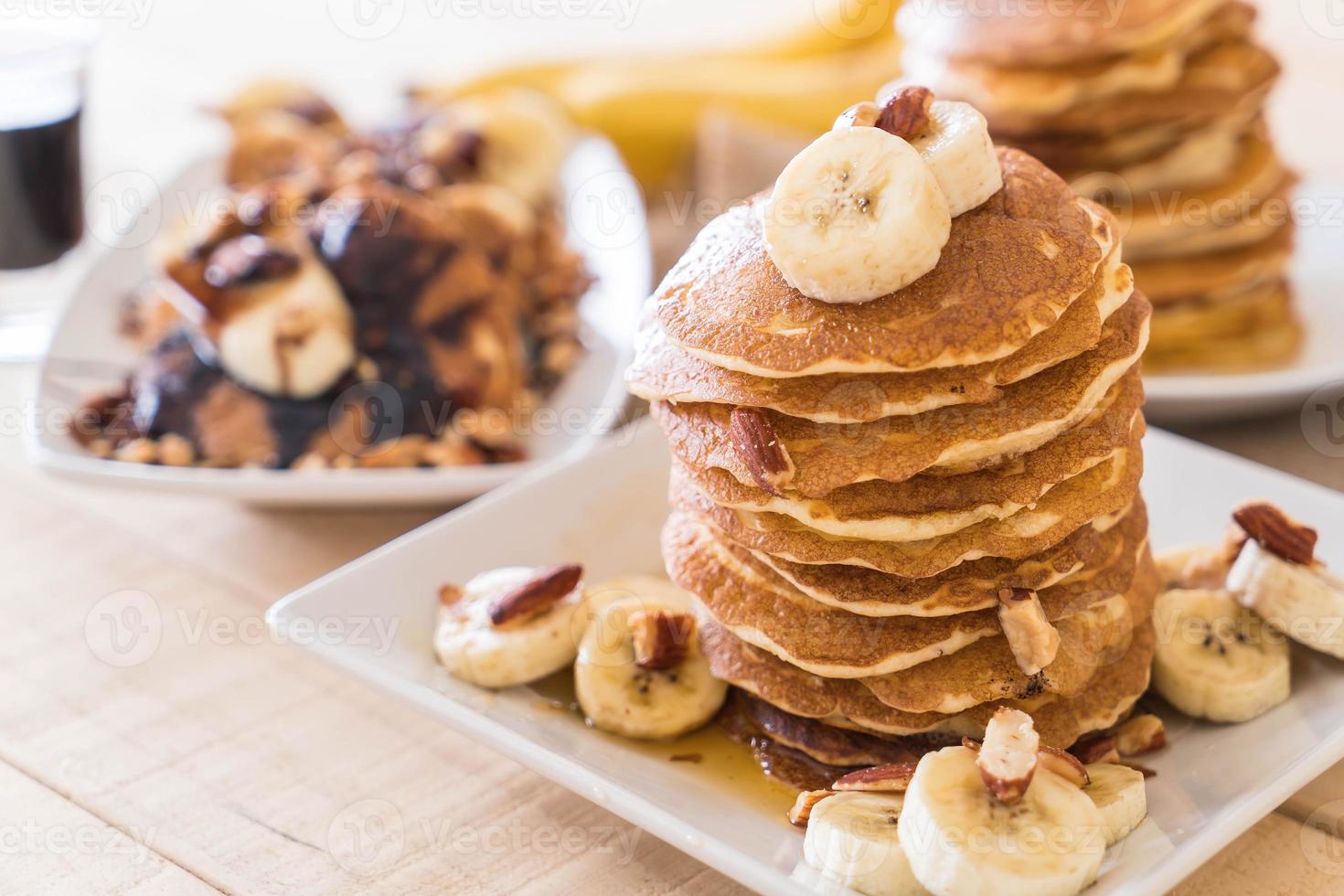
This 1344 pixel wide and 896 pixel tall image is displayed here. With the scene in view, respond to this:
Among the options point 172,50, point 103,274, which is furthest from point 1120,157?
point 172,50

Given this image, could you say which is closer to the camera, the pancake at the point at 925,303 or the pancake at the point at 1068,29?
the pancake at the point at 925,303

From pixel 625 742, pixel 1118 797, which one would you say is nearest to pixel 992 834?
pixel 1118 797

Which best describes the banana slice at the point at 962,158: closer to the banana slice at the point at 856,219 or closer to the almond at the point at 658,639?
the banana slice at the point at 856,219

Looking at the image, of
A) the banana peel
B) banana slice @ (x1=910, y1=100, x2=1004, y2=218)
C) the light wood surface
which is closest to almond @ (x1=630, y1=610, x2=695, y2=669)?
the light wood surface

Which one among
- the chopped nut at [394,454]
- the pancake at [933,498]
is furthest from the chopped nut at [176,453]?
the pancake at [933,498]

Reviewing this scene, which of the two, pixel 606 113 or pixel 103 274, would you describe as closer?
pixel 103 274

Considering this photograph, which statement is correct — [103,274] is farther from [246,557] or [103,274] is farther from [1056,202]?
[1056,202]

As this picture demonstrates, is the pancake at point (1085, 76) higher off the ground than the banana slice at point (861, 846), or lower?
higher

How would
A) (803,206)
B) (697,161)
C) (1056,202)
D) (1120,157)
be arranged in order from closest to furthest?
(803,206), (1056,202), (1120,157), (697,161)
